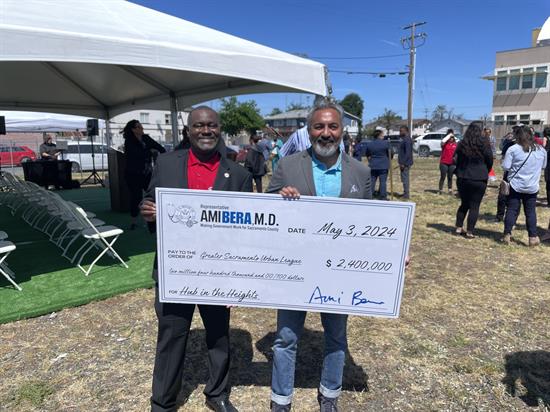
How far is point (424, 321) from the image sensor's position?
3877mm

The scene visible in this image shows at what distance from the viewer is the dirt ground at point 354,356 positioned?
108 inches

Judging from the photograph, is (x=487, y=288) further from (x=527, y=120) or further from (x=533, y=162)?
(x=527, y=120)

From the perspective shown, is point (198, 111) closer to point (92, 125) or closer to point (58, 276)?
point (58, 276)

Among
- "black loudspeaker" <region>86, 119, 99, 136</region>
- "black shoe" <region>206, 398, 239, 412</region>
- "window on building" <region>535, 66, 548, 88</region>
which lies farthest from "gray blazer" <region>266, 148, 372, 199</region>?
"window on building" <region>535, 66, 548, 88</region>

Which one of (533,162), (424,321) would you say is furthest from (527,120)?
(424,321)

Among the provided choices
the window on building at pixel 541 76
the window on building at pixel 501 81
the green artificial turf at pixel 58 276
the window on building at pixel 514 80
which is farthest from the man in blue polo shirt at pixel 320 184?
the window on building at pixel 501 81

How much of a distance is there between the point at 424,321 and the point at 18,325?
3.79 metres

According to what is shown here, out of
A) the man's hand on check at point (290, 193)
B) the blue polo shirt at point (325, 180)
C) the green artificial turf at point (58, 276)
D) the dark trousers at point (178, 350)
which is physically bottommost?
the green artificial turf at point (58, 276)

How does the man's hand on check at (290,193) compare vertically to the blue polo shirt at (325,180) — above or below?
below

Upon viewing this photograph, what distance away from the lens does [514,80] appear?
4034 cm

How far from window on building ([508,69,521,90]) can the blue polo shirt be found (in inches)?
1820

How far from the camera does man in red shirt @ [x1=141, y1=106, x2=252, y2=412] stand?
2.25 m

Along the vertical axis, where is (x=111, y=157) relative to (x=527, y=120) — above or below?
below

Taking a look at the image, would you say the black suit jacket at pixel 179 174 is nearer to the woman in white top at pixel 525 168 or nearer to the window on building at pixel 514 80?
the woman in white top at pixel 525 168
